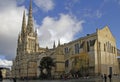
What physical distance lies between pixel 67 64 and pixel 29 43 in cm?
4689

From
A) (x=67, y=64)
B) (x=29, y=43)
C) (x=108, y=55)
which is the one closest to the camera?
(x=108, y=55)

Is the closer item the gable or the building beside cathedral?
the building beside cathedral

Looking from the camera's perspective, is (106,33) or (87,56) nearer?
(87,56)

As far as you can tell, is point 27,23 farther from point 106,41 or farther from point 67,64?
point 106,41

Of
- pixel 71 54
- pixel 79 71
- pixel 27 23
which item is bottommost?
pixel 79 71

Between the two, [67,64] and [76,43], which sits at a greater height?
[76,43]

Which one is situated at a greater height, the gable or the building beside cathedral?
the gable

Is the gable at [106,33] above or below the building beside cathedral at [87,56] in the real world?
above

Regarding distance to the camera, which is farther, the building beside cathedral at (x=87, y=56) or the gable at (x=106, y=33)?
the gable at (x=106, y=33)

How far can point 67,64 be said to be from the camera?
10106cm

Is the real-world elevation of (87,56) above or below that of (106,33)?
below

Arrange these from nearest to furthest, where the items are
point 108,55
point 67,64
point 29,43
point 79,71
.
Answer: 1. point 79,71
2. point 108,55
3. point 67,64
4. point 29,43

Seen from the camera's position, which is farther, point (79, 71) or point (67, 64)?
point (67, 64)

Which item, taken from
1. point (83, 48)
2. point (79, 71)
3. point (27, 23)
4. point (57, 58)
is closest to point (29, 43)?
point (27, 23)
